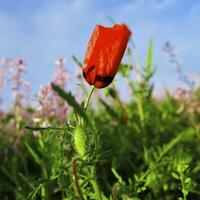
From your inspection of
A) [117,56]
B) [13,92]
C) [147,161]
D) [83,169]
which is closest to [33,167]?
Result: [13,92]

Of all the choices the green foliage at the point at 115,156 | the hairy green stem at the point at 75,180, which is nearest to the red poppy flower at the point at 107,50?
the green foliage at the point at 115,156

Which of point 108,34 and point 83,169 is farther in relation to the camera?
point 83,169

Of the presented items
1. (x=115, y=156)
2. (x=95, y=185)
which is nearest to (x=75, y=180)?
(x=95, y=185)

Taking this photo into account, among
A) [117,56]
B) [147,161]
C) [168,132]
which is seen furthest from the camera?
[168,132]

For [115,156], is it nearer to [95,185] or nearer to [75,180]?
[95,185]

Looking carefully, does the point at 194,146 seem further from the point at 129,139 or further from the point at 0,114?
the point at 0,114

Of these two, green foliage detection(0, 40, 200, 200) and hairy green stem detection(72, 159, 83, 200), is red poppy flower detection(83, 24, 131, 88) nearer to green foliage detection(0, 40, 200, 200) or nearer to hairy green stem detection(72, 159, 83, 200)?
green foliage detection(0, 40, 200, 200)
